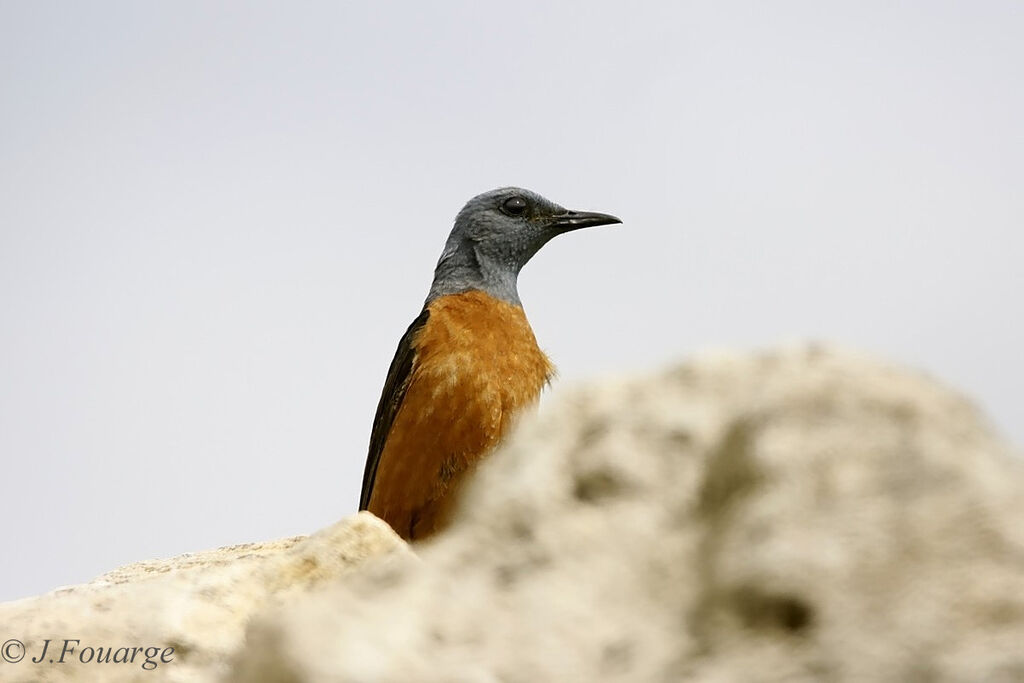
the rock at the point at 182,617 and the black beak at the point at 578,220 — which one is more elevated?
the black beak at the point at 578,220

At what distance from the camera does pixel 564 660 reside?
7.64 ft

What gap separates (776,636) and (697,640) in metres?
0.16

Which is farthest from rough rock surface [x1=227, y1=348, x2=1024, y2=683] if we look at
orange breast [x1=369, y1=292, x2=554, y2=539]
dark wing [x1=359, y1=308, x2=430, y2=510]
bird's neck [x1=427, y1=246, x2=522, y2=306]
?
bird's neck [x1=427, y1=246, x2=522, y2=306]

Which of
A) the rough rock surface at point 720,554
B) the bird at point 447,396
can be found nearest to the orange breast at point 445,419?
the bird at point 447,396

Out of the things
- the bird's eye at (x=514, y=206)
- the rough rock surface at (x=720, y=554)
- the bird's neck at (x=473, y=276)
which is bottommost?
the rough rock surface at (x=720, y=554)

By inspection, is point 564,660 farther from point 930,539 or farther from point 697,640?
point 930,539

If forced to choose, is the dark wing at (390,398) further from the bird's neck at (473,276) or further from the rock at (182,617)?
the rock at (182,617)

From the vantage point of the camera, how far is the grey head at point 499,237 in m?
9.58

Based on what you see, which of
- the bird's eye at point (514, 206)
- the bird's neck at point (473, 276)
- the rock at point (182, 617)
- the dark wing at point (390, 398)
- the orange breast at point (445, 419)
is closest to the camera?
the rock at point (182, 617)

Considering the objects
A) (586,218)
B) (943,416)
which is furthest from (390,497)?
(943,416)

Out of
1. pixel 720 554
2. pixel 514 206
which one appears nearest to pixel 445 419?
pixel 514 206

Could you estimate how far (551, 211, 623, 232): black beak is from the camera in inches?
409

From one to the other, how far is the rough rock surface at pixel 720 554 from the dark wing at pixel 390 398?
5.67m

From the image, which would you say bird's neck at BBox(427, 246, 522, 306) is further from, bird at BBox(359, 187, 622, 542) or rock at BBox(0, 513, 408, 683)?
rock at BBox(0, 513, 408, 683)
